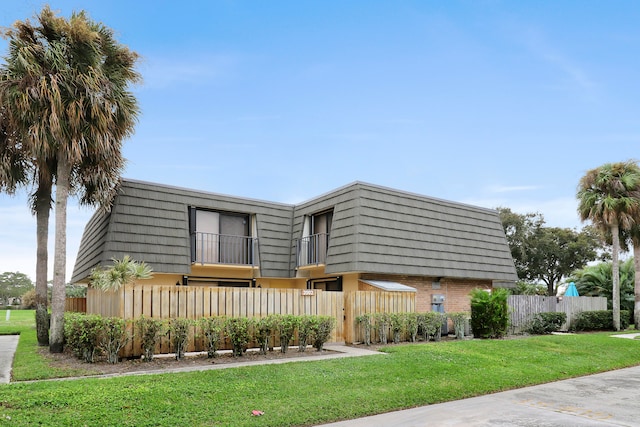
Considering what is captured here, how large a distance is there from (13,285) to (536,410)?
7819 centimetres

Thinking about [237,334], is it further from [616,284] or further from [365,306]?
[616,284]

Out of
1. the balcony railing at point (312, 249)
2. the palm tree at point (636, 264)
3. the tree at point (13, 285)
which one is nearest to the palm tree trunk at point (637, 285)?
the palm tree at point (636, 264)

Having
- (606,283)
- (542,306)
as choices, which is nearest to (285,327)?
(542,306)

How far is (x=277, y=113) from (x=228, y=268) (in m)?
6.02

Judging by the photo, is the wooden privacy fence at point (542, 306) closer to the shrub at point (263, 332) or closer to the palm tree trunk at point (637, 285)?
the palm tree trunk at point (637, 285)

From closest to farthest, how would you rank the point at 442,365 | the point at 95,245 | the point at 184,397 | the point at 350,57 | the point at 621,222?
1. the point at 184,397
2. the point at 442,365
3. the point at 350,57
4. the point at 95,245
5. the point at 621,222

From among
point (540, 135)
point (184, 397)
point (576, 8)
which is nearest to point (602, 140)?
point (540, 135)

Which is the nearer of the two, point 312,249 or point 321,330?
point 321,330

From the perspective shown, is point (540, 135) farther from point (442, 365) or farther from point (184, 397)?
point (184, 397)

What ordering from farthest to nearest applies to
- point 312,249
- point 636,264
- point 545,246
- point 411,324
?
1. point 545,246
2. point 636,264
3. point 312,249
4. point 411,324

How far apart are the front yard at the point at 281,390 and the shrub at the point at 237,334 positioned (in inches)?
81.2

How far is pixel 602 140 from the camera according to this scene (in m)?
20.2

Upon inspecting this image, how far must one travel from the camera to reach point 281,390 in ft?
27.1

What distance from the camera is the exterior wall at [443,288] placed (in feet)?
59.7
